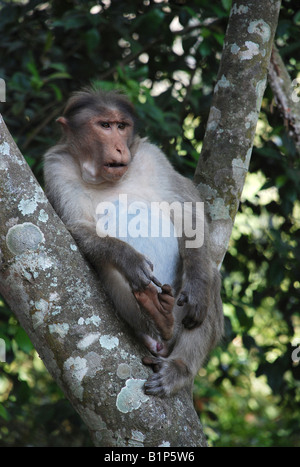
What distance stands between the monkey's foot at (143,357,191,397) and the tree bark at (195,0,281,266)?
30.4 inches

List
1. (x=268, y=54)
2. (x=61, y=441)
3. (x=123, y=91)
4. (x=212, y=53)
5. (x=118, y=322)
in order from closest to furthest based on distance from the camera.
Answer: (x=118, y=322), (x=268, y=54), (x=123, y=91), (x=212, y=53), (x=61, y=441)

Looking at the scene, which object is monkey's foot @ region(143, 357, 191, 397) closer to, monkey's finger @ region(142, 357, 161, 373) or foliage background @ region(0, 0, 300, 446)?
monkey's finger @ region(142, 357, 161, 373)

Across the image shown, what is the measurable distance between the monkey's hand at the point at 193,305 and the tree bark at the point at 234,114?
377mm

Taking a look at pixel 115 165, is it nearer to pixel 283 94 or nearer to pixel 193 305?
pixel 193 305

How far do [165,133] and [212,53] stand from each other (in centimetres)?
92

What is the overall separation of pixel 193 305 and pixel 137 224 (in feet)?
1.98

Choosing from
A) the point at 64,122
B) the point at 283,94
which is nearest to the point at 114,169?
the point at 64,122

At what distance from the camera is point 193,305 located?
305 cm

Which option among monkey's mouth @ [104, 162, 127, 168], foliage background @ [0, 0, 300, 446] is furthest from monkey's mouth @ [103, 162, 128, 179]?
foliage background @ [0, 0, 300, 446]

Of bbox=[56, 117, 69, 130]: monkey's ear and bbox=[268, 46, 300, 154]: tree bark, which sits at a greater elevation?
bbox=[56, 117, 69, 130]: monkey's ear

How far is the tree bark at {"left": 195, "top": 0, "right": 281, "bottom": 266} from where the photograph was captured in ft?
10.8

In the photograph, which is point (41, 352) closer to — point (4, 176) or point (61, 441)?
point (4, 176)

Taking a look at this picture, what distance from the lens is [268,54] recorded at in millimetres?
3371

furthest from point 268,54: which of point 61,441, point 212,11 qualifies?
point 61,441
